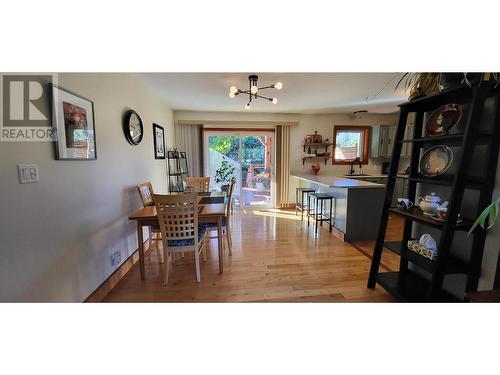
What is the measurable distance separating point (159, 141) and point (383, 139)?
5.01 m

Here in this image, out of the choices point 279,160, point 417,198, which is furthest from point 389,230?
point 279,160

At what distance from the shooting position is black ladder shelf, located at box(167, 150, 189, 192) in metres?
4.25

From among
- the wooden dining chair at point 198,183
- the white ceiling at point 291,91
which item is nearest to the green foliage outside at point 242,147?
the white ceiling at point 291,91

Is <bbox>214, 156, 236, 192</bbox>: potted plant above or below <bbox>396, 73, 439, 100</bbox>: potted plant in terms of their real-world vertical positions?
below

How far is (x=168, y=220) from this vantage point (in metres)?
1.96

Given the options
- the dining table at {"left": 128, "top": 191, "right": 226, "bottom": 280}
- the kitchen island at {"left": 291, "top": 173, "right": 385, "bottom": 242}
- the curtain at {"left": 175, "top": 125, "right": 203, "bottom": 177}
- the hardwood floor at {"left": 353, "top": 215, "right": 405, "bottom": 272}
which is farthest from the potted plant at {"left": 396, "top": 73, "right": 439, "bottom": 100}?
the curtain at {"left": 175, "top": 125, "right": 203, "bottom": 177}

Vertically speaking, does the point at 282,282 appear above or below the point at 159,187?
below

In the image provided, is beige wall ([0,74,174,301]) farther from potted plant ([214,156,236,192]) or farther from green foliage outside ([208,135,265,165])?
potted plant ([214,156,236,192])

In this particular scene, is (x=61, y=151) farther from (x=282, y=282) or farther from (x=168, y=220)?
(x=282, y=282)

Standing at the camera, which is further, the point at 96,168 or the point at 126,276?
the point at 126,276

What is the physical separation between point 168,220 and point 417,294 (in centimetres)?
222

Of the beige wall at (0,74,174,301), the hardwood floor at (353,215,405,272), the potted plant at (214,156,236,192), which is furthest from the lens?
the potted plant at (214,156,236,192)

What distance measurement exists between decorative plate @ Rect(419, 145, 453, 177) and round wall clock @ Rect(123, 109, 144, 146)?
3.03 meters
